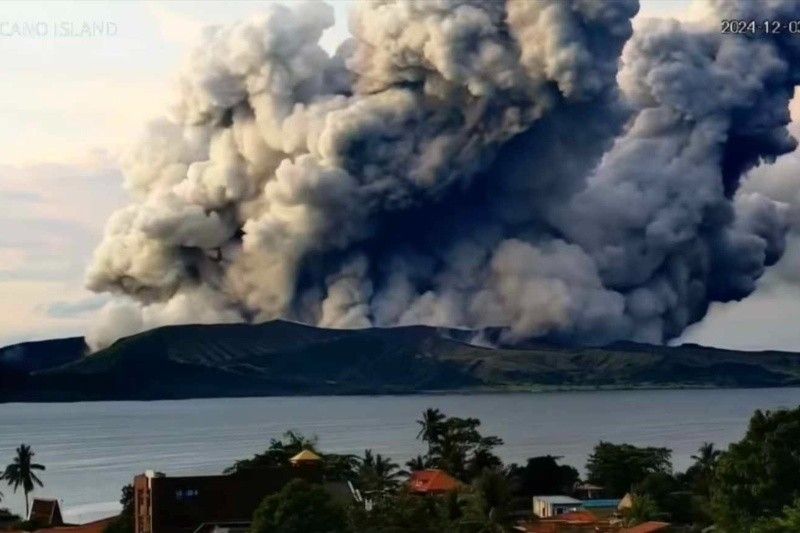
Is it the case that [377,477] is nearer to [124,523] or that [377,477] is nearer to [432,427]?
[124,523]

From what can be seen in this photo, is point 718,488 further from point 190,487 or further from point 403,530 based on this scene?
point 190,487

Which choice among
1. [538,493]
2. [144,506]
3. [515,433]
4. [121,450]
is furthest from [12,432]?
[144,506]

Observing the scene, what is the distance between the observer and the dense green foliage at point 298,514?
28.6 meters

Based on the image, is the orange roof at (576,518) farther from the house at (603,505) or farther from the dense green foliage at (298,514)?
the dense green foliage at (298,514)

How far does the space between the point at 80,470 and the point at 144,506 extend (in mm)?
46548

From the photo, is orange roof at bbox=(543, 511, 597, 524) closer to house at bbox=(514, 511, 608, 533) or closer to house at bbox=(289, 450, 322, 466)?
house at bbox=(514, 511, 608, 533)

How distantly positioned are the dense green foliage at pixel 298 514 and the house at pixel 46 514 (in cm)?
1398

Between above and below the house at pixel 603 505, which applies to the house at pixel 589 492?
above

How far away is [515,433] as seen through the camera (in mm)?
102375

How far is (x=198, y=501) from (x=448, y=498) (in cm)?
467

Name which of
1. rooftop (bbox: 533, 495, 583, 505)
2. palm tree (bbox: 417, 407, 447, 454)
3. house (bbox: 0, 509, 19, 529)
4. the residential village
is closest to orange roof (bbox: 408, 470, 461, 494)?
the residential village

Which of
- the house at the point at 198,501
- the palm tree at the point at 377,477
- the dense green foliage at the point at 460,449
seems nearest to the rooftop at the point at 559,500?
the dense green foliage at the point at 460,449

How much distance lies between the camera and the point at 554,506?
128 ft

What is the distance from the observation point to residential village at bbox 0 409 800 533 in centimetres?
2880
